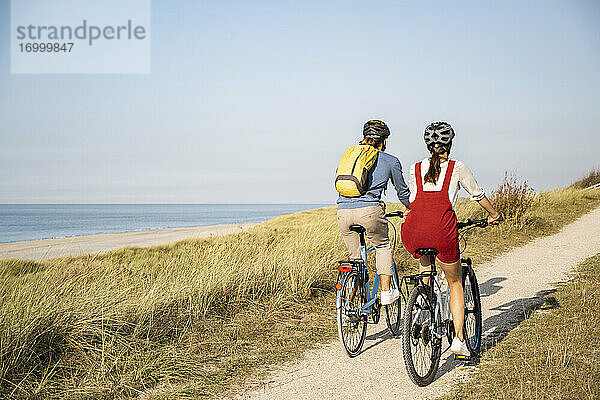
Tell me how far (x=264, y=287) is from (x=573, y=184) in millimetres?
29609

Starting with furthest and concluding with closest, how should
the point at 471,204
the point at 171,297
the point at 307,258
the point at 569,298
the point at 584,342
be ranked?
Result: the point at 471,204 → the point at 307,258 → the point at 569,298 → the point at 171,297 → the point at 584,342

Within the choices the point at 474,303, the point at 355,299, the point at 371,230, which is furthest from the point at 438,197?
the point at 355,299

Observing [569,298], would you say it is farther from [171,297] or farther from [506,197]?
[506,197]

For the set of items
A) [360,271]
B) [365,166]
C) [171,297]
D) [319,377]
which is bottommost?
[319,377]

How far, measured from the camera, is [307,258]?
25.5ft

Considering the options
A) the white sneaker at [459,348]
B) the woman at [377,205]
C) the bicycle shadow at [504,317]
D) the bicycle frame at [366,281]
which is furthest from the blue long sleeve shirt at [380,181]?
the bicycle shadow at [504,317]

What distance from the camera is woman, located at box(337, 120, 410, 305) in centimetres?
476

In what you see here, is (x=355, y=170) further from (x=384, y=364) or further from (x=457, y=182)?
(x=384, y=364)

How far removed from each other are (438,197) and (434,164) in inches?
10.3

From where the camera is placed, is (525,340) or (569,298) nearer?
(525,340)

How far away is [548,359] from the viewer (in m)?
4.41

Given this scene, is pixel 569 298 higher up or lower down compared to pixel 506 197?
lower down

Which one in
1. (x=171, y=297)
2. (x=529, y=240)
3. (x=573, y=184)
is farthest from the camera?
(x=573, y=184)

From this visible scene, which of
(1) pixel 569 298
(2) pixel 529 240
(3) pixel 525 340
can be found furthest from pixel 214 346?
(2) pixel 529 240
